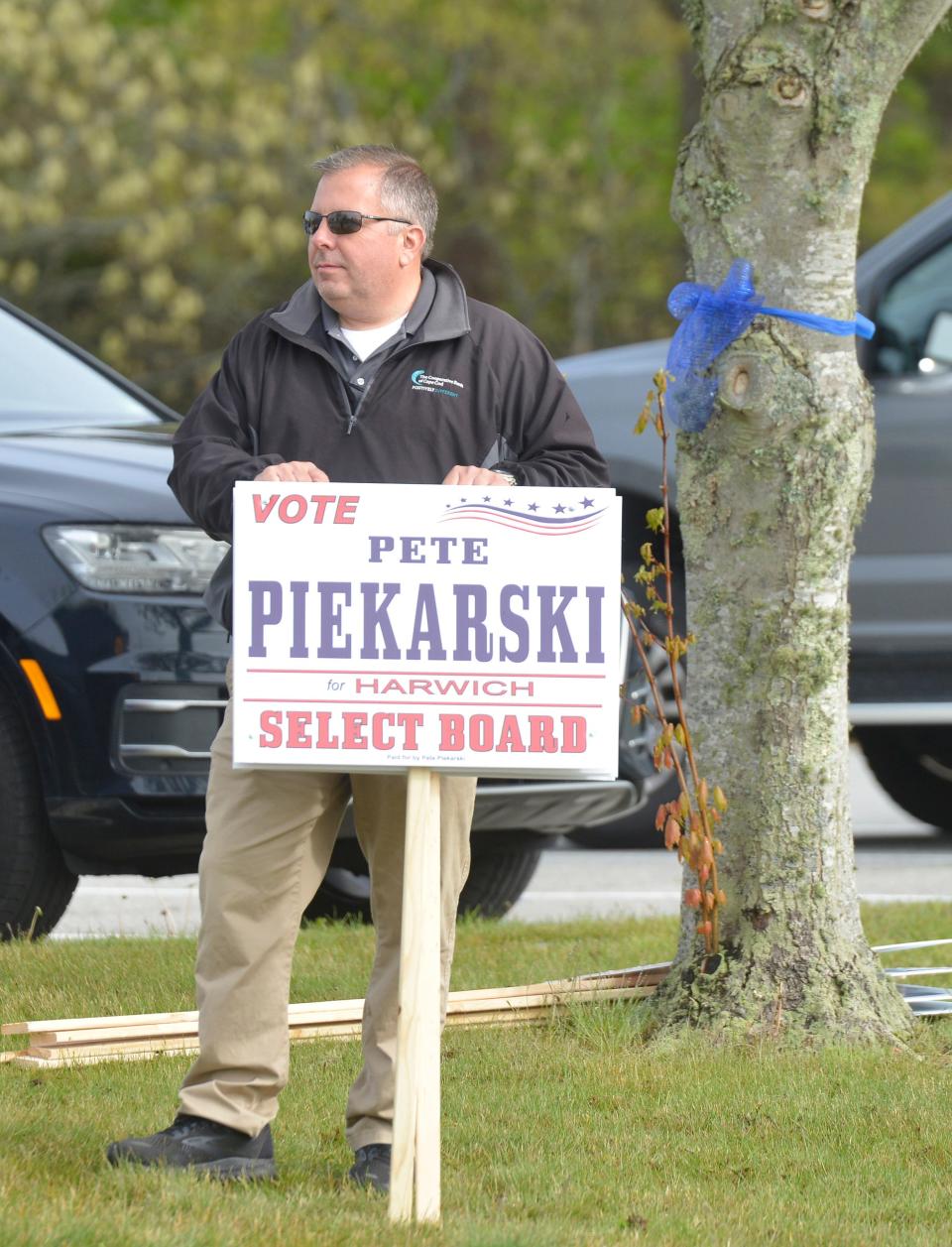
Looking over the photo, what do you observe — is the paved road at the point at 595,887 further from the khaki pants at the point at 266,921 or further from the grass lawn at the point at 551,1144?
the khaki pants at the point at 266,921

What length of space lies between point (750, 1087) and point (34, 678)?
2.17 m

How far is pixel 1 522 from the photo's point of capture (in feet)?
18.9

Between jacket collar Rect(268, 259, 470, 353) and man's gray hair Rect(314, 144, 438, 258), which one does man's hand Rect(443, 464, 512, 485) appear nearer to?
jacket collar Rect(268, 259, 470, 353)

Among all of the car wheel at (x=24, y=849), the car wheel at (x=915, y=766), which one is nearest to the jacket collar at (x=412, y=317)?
the car wheel at (x=24, y=849)

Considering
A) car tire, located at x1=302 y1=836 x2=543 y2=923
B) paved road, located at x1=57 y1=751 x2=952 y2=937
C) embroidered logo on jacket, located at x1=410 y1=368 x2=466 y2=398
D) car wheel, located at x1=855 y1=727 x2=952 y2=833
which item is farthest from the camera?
car wheel, located at x1=855 y1=727 x2=952 y2=833

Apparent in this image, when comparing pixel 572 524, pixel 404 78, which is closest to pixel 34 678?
pixel 572 524

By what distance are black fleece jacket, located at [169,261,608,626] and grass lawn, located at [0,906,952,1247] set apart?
3.29ft

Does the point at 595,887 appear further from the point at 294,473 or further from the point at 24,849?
the point at 294,473

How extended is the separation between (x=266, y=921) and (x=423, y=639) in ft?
2.03

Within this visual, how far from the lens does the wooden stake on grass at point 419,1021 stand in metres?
3.52

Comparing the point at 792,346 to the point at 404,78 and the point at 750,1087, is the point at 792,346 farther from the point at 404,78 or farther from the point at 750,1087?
the point at 404,78

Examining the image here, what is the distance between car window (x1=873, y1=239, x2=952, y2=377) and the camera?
8.31m

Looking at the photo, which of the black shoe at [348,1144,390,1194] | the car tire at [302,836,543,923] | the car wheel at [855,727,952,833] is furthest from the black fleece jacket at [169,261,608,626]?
the car wheel at [855,727,952,833]

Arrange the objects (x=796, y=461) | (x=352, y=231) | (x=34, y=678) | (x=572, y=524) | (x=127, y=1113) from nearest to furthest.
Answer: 1. (x=572, y=524)
2. (x=352, y=231)
3. (x=127, y=1113)
4. (x=796, y=461)
5. (x=34, y=678)
